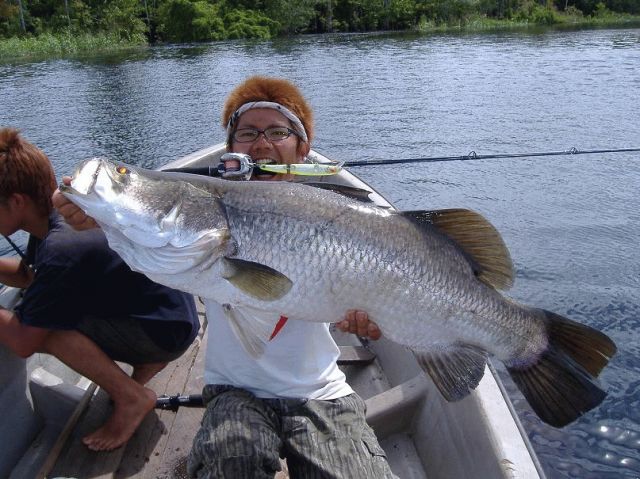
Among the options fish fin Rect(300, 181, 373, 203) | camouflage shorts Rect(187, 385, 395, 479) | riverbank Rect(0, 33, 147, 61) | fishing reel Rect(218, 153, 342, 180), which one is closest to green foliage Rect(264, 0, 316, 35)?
riverbank Rect(0, 33, 147, 61)

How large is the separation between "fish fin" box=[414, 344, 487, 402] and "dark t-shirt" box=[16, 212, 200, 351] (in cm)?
152

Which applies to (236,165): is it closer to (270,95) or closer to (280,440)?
(270,95)

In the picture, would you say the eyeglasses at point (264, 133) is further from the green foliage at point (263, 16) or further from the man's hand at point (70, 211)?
the green foliage at point (263, 16)

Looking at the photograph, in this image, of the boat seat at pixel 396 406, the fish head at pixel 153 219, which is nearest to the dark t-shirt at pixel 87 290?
the fish head at pixel 153 219

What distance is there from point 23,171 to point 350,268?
5.99ft

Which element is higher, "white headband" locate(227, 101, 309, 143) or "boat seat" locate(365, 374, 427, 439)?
"white headband" locate(227, 101, 309, 143)

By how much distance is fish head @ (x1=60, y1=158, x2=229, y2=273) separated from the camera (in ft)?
7.02

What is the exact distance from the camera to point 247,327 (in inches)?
95.7

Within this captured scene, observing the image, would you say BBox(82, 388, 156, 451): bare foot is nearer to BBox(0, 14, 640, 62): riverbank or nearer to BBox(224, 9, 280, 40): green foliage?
BBox(0, 14, 640, 62): riverbank

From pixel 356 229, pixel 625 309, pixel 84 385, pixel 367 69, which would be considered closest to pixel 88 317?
pixel 84 385

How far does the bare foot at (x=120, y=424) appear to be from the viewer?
3.07 m

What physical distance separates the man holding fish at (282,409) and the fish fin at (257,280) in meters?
0.29

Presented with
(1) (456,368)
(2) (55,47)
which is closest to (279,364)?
(1) (456,368)

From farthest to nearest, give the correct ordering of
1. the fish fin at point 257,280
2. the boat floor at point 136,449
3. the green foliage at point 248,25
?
the green foliage at point 248,25, the boat floor at point 136,449, the fish fin at point 257,280
